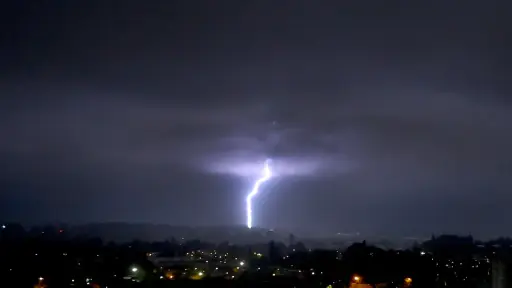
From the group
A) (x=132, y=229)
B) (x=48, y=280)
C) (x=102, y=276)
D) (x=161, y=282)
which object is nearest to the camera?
(x=48, y=280)

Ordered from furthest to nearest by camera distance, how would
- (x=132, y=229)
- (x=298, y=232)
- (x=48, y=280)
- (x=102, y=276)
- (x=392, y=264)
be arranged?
(x=298, y=232), (x=132, y=229), (x=392, y=264), (x=102, y=276), (x=48, y=280)

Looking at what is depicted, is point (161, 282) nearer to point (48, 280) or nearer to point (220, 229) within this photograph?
point (48, 280)

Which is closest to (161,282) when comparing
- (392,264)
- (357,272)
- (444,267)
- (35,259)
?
(35,259)

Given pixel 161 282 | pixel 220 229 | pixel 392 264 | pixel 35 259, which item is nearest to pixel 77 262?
pixel 35 259

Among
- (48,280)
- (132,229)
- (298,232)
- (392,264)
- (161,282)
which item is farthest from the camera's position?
(298,232)

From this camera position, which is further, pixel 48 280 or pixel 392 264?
pixel 392 264

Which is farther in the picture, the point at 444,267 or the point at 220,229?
the point at 220,229

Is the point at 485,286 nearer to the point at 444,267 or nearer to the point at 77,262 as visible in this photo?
the point at 444,267

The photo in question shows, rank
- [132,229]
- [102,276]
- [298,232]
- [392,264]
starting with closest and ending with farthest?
[102,276]
[392,264]
[132,229]
[298,232]
